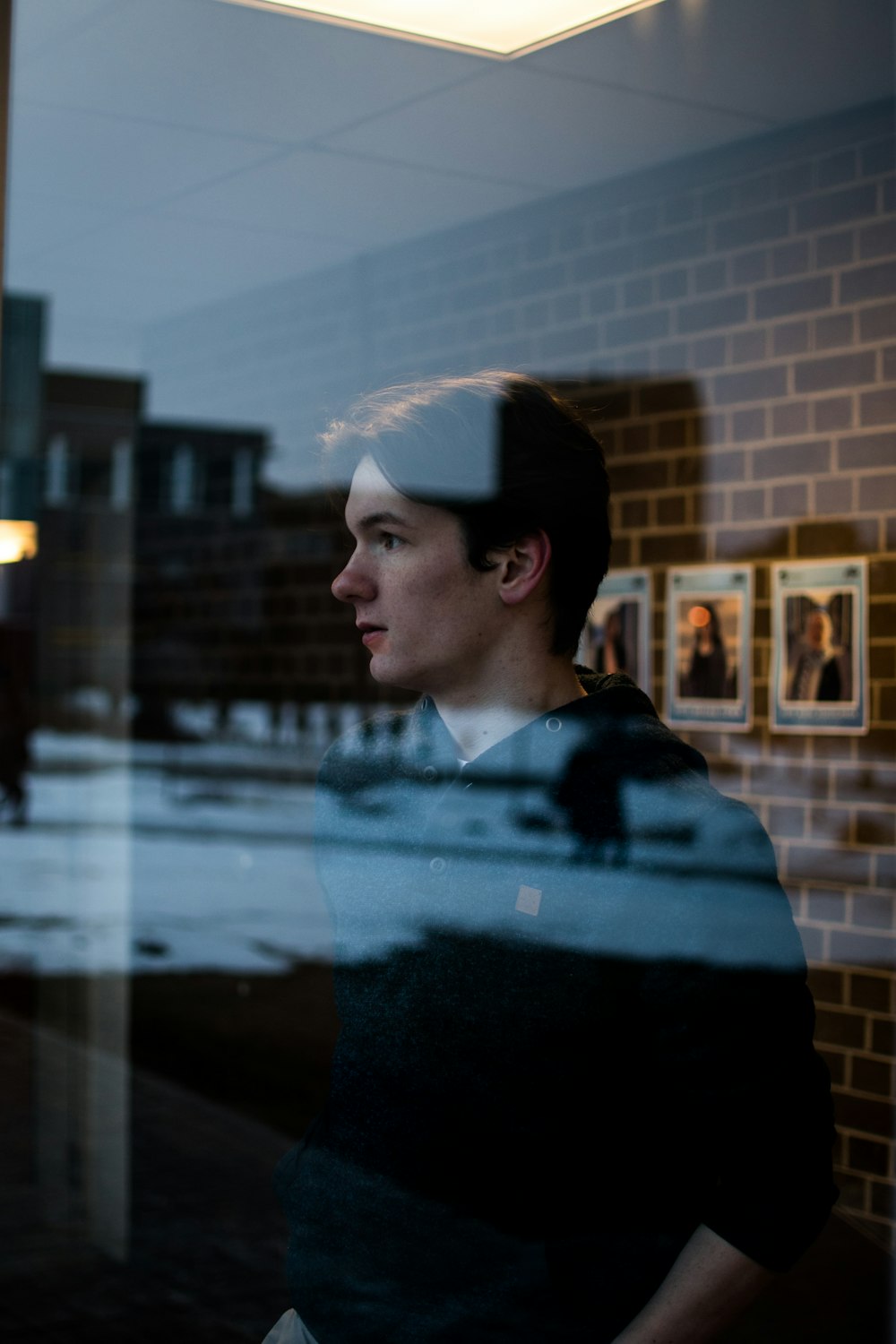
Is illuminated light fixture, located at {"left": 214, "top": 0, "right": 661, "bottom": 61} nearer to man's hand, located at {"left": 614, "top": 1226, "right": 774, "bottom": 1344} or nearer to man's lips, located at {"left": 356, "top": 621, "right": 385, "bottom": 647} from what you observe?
man's lips, located at {"left": 356, "top": 621, "right": 385, "bottom": 647}

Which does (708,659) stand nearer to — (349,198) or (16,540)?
(349,198)

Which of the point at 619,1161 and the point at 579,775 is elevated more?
the point at 579,775

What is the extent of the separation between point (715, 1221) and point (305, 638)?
2.97 metres

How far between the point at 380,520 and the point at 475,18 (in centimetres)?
101

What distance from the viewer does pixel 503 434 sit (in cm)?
125

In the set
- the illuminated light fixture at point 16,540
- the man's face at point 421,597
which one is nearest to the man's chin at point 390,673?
the man's face at point 421,597

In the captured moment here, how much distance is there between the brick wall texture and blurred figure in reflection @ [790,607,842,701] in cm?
4

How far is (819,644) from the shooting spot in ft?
5.41

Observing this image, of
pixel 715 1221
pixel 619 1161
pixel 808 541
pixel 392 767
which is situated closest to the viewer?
pixel 715 1221

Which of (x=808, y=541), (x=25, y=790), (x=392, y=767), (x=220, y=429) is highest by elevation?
(x=220, y=429)

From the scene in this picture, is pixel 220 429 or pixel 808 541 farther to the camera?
pixel 220 429

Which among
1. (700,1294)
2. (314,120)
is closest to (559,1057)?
(700,1294)

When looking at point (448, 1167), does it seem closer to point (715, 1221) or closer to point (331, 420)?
point (715, 1221)

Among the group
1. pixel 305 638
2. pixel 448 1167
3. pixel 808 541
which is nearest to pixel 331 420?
pixel 808 541
